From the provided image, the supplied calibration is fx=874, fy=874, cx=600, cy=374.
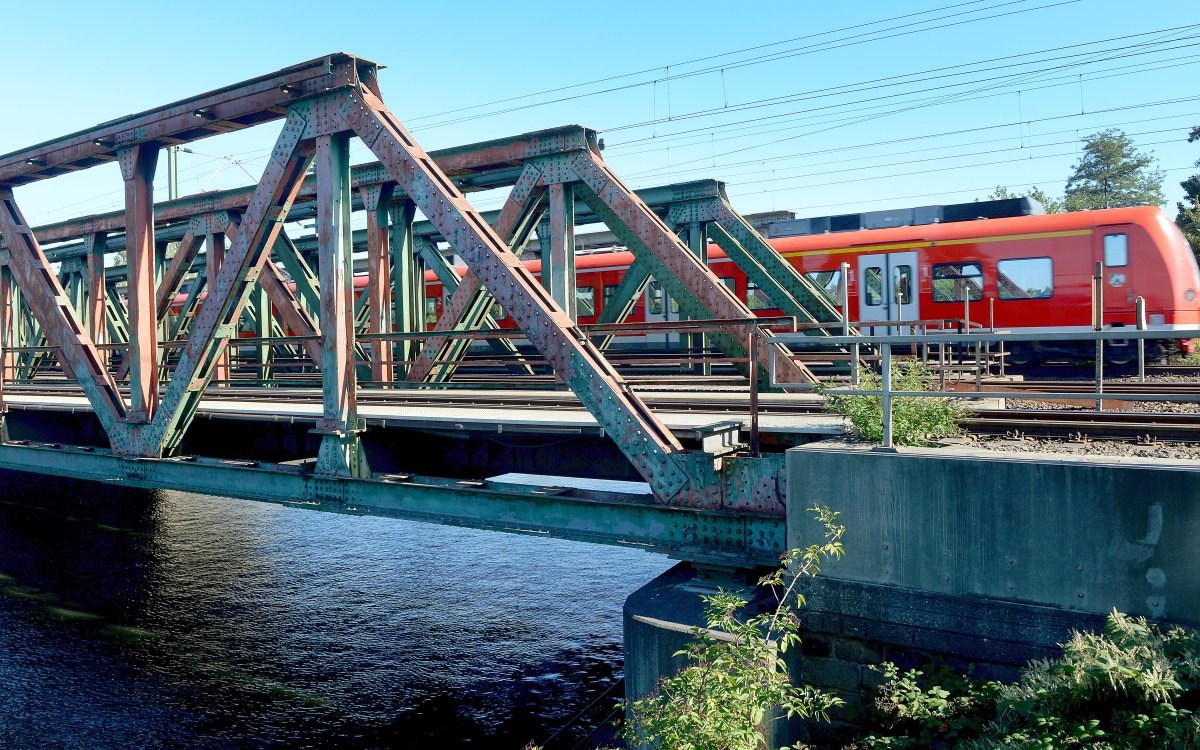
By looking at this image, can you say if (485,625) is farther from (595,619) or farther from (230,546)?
(230,546)

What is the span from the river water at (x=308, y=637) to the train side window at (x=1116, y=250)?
37.5 feet

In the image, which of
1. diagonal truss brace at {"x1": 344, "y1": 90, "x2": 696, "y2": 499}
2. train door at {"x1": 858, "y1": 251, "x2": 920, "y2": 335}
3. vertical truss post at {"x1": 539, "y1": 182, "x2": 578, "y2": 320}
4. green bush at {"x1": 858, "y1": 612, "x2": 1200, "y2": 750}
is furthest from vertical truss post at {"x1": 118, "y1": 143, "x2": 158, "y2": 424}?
train door at {"x1": 858, "y1": 251, "x2": 920, "y2": 335}

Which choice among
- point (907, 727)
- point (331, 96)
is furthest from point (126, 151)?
point (907, 727)

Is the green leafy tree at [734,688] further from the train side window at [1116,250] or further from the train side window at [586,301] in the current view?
the train side window at [586,301]

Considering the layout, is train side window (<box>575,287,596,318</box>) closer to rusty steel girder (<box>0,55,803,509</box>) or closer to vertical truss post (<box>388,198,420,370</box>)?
vertical truss post (<box>388,198,420,370</box>)

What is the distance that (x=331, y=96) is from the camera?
29.8 ft

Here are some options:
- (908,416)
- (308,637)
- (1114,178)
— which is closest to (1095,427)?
(908,416)

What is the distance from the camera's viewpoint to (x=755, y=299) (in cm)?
2309

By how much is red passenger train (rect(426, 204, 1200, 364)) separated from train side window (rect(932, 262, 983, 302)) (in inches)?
0.9

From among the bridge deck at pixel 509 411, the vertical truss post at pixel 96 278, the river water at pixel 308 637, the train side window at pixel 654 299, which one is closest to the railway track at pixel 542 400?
the bridge deck at pixel 509 411

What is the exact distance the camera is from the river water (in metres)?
10.9

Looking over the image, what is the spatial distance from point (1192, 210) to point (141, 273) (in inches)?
1886

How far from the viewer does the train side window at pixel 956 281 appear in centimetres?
1944

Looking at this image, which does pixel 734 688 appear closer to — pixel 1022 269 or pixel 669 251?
pixel 669 251
